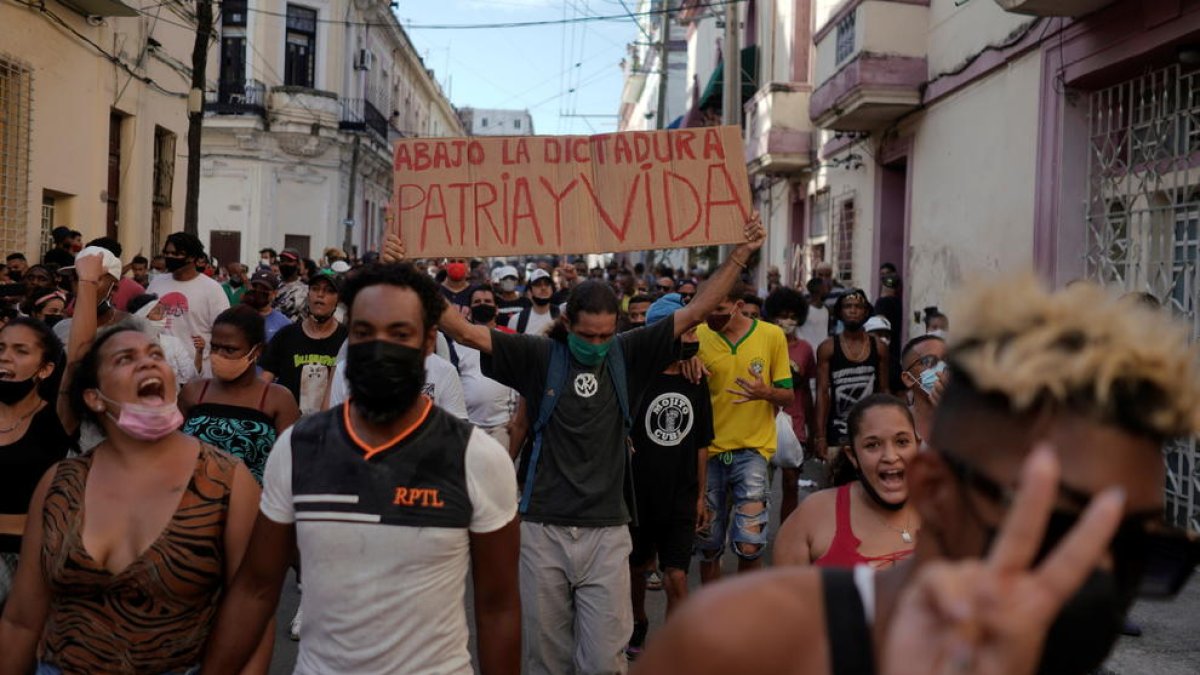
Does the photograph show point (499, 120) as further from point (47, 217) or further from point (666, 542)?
point (666, 542)

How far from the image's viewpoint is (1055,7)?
954 centimetres

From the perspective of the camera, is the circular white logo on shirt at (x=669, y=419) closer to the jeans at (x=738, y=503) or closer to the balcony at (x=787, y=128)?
the jeans at (x=738, y=503)

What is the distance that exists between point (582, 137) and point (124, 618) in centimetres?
374

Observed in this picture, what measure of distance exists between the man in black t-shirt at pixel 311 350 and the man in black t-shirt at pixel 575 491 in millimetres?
1761

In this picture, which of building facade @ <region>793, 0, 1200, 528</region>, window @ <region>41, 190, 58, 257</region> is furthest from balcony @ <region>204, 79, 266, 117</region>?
building facade @ <region>793, 0, 1200, 528</region>

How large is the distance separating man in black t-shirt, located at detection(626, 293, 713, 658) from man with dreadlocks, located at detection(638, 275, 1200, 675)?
4.47 meters

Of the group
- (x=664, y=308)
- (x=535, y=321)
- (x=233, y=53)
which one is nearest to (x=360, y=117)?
(x=233, y=53)

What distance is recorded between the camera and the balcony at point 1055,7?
30.6 feet

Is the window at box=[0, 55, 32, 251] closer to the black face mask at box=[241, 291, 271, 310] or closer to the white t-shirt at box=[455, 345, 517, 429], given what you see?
the black face mask at box=[241, 291, 271, 310]

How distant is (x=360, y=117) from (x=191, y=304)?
34322mm

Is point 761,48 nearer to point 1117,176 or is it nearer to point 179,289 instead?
point 1117,176

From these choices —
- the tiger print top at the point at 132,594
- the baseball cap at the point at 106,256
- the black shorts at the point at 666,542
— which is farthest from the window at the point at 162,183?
the tiger print top at the point at 132,594

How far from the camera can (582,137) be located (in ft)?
20.3

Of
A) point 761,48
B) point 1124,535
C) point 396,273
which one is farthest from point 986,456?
point 761,48
